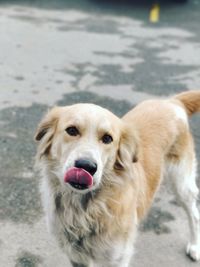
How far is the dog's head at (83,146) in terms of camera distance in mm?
3031

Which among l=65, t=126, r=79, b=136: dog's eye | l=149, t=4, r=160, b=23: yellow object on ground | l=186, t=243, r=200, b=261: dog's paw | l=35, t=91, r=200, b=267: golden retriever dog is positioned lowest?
l=149, t=4, r=160, b=23: yellow object on ground

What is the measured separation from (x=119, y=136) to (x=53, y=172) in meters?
0.51

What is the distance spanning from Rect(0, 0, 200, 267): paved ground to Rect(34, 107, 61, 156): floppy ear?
3.65 ft

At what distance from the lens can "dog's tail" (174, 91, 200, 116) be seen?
432 cm

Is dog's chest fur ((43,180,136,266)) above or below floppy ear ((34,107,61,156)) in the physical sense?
below

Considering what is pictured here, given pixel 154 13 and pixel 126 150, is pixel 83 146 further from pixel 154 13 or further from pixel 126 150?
pixel 154 13

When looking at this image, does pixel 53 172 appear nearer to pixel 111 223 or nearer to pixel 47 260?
pixel 111 223

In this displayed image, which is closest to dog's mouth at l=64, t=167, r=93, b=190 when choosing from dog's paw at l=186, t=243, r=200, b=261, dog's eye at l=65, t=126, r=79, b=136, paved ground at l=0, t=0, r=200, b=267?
dog's eye at l=65, t=126, r=79, b=136

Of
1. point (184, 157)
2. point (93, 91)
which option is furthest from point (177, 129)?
point (93, 91)

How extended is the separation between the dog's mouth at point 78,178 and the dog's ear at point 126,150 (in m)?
0.43

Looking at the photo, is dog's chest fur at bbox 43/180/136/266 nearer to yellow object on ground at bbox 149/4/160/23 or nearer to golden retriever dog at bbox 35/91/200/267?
Answer: golden retriever dog at bbox 35/91/200/267

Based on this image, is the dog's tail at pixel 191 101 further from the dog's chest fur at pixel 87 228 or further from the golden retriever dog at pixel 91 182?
the dog's chest fur at pixel 87 228

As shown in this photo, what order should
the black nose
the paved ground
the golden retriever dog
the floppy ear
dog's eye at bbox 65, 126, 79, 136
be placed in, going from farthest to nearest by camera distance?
the paved ground < the floppy ear < dog's eye at bbox 65, 126, 79, 136 < the golden retriever dog < the black nose

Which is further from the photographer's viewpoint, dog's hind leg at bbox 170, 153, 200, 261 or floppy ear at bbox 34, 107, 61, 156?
dog's hind leg at bbox 170, 153, 200, 261
